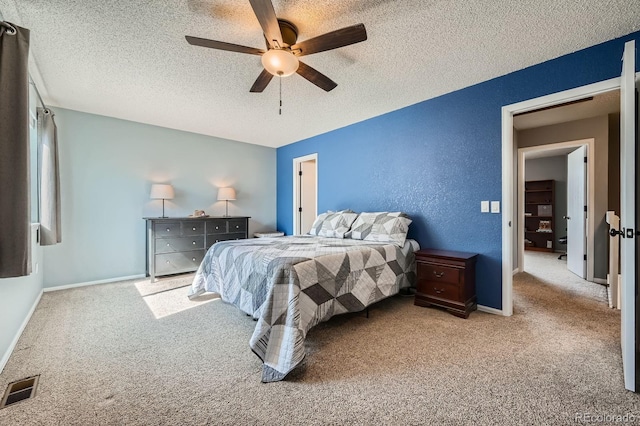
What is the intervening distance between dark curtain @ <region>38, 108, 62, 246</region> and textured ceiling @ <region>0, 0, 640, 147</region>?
0.45m

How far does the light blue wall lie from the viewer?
11.9 ft

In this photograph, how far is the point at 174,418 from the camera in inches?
53.8

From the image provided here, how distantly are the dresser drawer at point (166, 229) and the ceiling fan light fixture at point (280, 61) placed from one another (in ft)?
9.76

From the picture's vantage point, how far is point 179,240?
13.6 feet

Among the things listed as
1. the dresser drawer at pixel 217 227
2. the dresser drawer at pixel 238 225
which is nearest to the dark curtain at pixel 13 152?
the dresser drawer at pixel 217 227

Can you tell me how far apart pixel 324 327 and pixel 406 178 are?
218cm

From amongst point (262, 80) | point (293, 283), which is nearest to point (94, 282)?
point (293, 283)

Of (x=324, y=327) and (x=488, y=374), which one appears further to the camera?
(x=324, y=327)

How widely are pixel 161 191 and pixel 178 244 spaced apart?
0.84 metres

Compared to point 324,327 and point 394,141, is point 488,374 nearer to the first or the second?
→ point 324,327

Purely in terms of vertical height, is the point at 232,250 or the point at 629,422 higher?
the point at 232,250

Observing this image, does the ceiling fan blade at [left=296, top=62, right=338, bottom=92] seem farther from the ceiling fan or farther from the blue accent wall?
the blue accent wall

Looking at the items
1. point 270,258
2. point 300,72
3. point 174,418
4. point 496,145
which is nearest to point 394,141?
point 496,145

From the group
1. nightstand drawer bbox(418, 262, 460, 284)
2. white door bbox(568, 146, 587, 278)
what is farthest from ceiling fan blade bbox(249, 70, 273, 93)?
white door bbox(568, 146, 587, 278)
